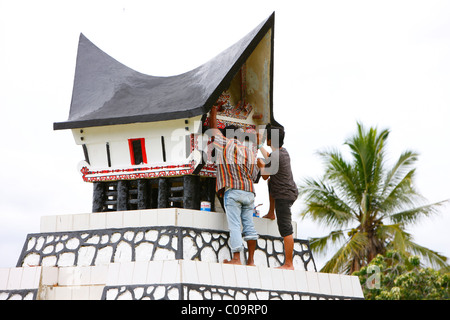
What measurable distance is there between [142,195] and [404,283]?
786 cm

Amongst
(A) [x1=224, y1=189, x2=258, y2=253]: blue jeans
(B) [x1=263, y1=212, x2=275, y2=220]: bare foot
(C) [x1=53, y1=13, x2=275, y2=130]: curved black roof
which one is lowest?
(A) [x1=224, y1=189, x2=258, y2=253]: blue jeans

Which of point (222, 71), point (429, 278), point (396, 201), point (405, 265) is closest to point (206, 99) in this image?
point (222, 71)

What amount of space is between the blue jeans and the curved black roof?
1517 mm

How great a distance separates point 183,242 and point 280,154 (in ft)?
6.63

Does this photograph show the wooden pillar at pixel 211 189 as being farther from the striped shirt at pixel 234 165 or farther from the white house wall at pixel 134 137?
the striped shirt at pixel 234 165

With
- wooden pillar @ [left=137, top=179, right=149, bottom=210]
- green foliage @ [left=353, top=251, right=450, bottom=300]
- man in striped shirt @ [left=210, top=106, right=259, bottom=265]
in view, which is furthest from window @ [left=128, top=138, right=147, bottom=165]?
green foliage @ [left=353, top=251, right=450, bottom=300]

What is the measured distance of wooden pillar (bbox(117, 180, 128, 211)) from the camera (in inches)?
435

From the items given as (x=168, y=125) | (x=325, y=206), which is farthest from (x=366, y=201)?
(x=168, y=125)

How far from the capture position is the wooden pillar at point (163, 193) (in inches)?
424

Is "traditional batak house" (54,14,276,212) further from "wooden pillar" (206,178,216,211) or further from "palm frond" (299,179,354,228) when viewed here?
"palm frond" (299,179,354,228)

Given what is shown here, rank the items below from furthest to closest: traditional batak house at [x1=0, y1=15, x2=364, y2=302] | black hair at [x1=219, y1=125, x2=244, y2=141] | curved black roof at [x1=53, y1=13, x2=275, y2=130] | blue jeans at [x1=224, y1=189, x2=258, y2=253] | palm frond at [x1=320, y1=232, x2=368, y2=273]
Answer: palm frond at [x1=320, y1=232, x2=368, y2=273] → curved black roof at [x1=53, y1=13, x2=275, y2=130] → black hair at [x1=219, y1=125, x2=244, y2=141] → blue jeans at [x1=224, y1=189, x2=258, y2=253] → traditional batak house at [x1=0, y1=15, x2=364, y2=302]

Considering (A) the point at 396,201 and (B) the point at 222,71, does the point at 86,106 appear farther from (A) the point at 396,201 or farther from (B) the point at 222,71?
(A) the point at 396,201

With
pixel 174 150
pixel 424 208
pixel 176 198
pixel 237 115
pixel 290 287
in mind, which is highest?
pixel 424 208

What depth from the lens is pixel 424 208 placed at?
67.1 ft
